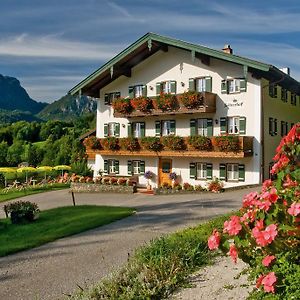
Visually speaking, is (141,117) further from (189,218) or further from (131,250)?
(131,250)

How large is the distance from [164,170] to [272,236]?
26351mm

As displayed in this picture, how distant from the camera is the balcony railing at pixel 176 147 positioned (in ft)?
84.4

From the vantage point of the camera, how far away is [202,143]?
26.9m

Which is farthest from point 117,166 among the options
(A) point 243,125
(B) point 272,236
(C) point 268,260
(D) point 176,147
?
(B) point 272,236

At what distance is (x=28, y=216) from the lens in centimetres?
1767

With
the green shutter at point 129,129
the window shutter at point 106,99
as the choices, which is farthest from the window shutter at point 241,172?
the window shutter at point 106,99

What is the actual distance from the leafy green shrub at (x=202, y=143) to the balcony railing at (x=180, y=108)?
1.65 m

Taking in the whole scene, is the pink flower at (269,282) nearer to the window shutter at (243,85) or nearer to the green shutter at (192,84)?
the window shutter at (243,85)

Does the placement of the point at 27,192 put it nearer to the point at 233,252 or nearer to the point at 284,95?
the point at 284,95

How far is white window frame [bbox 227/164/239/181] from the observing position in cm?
2712

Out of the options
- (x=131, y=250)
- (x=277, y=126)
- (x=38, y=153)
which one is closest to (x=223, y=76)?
(x=277, y=126)

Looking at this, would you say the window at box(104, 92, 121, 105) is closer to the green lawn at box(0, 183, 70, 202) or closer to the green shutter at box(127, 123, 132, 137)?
the green shutter at box(127, 123, 132, 137)

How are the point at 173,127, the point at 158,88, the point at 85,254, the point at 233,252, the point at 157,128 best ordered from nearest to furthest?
the point at 233,252
the point at 85,254
the point at 173,127
the point at 158,88
the point at 157,128

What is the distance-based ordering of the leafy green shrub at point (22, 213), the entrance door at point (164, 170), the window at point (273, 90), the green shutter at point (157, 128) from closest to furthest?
the leafy green shrub at point (22, 213), the window at point (273, 90), the entrance door at point (164, 170), the green shutter at point (157, 128)
